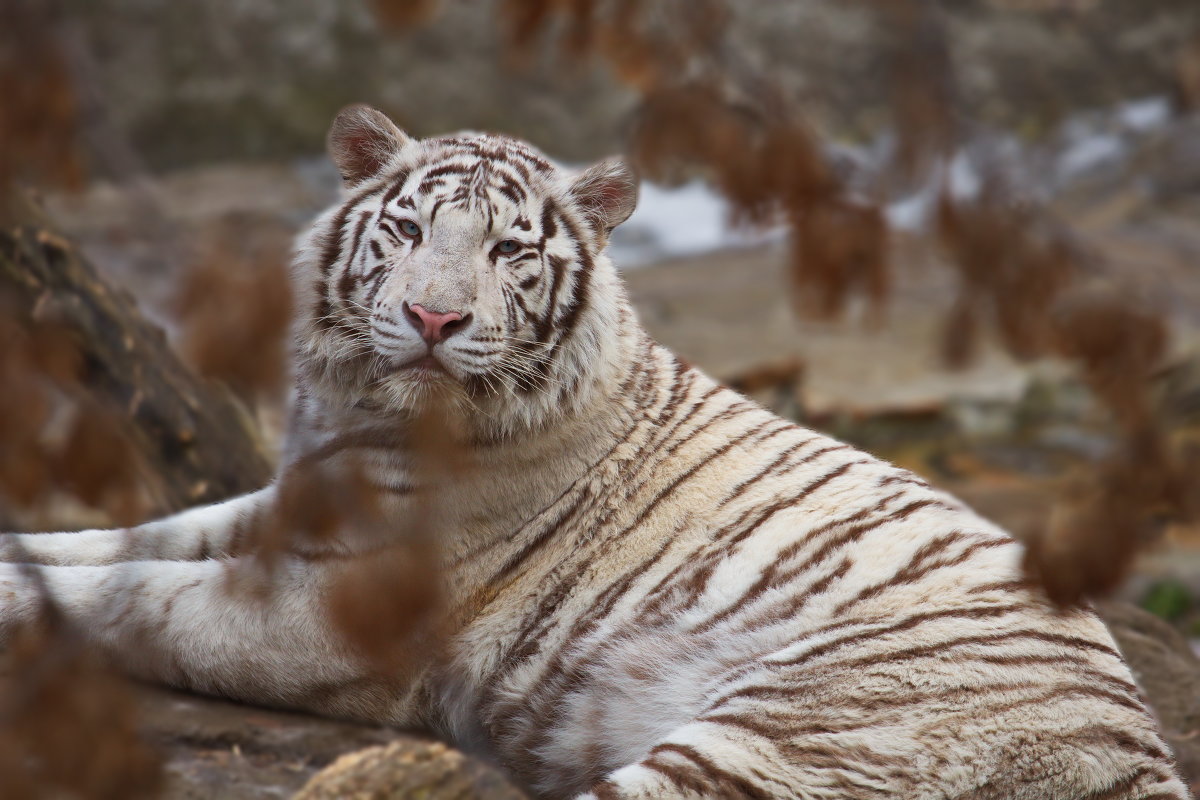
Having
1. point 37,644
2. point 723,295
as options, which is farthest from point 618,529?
point 723,295

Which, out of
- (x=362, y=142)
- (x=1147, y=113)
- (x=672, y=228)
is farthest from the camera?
(x=1147, y=113)

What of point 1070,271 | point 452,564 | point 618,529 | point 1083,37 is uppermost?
point 1083,37

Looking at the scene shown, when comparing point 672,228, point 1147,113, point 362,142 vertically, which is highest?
point 1147,113

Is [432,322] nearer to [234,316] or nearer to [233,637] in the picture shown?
[233,637]

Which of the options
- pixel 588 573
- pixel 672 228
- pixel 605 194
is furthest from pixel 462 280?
pixel 672 228

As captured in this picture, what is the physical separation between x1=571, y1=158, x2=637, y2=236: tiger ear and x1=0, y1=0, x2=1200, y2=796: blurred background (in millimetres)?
342

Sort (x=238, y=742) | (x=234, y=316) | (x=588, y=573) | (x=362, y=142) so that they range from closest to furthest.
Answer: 1. (x=234, y=316)
2. (x=238, y=742)
3. (x=588, y=573)
4. (x=362, y=142)

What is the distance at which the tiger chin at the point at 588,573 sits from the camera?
2648 millimetres

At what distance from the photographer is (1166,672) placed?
403 centimetres

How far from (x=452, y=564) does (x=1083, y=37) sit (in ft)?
33.3

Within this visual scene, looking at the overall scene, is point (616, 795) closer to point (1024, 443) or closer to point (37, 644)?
point (37, 644)

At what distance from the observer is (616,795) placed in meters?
2.55

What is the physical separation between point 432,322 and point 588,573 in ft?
2.56

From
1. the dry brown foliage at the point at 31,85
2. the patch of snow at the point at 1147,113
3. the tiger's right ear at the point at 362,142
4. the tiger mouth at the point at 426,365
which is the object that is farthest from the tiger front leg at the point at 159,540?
the patch of snow at the point at 1147,113
